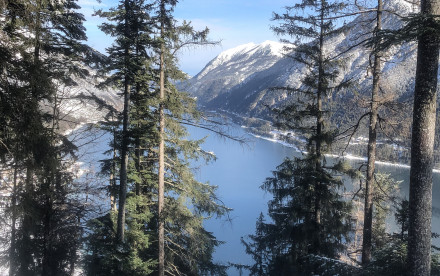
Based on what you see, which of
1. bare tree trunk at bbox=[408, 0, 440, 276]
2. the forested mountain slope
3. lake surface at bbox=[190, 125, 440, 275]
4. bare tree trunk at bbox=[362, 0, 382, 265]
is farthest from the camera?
lake surface at bbox=[190, 125, 440, 275]

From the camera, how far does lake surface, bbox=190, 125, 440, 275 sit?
29.6 metres

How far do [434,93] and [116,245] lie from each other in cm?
769

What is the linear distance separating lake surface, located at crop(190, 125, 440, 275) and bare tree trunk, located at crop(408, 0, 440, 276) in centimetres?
325

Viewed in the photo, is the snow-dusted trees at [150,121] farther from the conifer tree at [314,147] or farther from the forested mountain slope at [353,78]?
the conifer tree at [314,147]

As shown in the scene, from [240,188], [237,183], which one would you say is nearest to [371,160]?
[240,188]

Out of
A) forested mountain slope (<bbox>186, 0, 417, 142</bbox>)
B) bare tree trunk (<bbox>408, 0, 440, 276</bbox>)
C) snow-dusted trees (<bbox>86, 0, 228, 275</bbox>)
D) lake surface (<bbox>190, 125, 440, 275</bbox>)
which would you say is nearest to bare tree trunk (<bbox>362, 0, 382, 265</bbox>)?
forested mountain slope (<bbox>186, 0, 417, 142</bbox>)

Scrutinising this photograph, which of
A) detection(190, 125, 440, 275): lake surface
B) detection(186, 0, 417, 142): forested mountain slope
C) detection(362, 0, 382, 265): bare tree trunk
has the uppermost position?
detection(186, 0, 417, 142): forested mountain slope

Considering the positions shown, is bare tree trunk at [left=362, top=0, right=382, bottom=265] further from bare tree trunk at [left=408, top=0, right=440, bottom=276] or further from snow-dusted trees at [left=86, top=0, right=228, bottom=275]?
snow-dusted trees at [left=86, top=0, right=228, bottom=275]

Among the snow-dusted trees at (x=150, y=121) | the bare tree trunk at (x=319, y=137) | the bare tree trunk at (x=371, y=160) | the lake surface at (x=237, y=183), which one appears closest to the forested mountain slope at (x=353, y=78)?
the bare tree trunk at (x=371, y=160)

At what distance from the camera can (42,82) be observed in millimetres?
3898

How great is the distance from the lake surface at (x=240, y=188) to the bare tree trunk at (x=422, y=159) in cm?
325

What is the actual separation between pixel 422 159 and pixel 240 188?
43.1 metres

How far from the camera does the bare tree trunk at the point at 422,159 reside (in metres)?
3.98

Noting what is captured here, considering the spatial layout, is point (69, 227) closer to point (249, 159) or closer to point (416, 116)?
point (416, 116)
